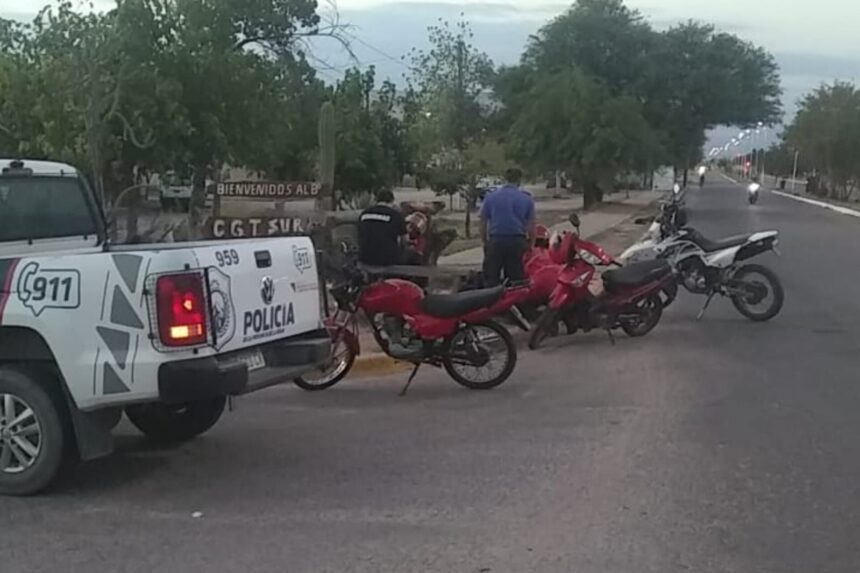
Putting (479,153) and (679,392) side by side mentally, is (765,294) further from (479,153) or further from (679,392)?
(479,153)

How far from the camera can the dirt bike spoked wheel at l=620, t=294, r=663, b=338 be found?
14.6 metres

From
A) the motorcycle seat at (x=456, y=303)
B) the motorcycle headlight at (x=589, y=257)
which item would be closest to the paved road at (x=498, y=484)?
the motorcycle seat at (x=456, y=303)

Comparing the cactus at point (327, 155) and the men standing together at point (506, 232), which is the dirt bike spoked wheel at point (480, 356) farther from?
the cactus at point (327, 155)

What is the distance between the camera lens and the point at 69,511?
735 centimetres

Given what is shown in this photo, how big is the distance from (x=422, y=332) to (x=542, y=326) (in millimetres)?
3068

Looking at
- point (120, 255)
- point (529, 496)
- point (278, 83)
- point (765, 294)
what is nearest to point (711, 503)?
point (529, 496)

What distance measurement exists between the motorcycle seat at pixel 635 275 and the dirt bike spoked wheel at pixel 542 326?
67 centimetres

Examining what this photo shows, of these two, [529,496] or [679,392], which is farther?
[679,392]

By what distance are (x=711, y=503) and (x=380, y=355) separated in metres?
5.94

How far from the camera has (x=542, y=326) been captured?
14.1m

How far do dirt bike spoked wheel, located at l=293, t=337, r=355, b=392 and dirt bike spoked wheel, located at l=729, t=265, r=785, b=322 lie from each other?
6.14 m

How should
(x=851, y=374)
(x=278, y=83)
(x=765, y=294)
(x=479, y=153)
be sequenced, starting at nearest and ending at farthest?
(x=851, y=374), (x=765, y=294), (x=278, y=83), (x=479, y=153)

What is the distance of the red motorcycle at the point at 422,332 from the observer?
11227 mm

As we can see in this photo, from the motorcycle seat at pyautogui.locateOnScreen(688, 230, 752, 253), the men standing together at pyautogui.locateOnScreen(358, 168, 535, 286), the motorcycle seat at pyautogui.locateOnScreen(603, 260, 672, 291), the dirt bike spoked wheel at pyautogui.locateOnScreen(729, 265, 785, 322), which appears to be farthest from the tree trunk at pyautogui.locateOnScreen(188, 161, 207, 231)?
the dirt bike spoked wheel at pyautogui.locateOnScreen(729, 265, 785, 322)
